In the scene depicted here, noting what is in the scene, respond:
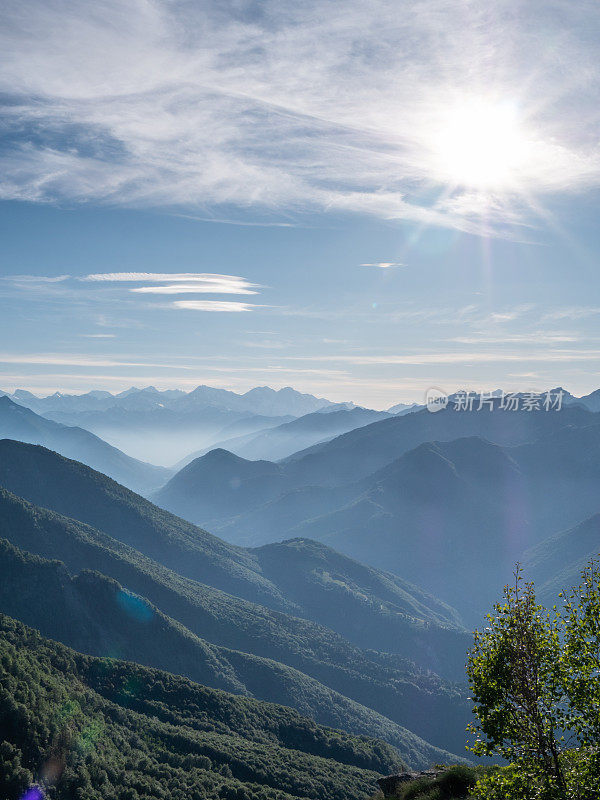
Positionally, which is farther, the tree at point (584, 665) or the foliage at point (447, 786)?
the foliage at point (447, 786)

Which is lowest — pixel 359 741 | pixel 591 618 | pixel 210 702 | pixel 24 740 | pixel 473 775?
pixel 359 741

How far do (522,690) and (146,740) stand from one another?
138m

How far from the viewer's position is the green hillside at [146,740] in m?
102

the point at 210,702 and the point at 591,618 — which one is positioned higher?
the point at 591,618

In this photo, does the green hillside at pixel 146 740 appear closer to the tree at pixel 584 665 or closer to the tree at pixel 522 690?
the tree at pixel 522 690

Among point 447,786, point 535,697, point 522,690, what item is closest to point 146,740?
point 447,786

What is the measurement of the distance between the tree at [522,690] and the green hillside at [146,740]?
99.1 metres

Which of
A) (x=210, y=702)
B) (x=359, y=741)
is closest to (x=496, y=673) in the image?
(x=210, y=702)

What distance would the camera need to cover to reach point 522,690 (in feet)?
92.6

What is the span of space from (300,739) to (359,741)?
92.8 feet

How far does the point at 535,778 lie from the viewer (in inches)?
1060

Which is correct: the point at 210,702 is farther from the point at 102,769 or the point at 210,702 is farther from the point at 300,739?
the point at 102,769

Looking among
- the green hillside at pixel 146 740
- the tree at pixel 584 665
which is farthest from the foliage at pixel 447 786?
the green hillside at pixel 146 740

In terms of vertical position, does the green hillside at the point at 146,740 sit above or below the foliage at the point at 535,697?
below
